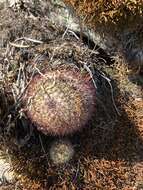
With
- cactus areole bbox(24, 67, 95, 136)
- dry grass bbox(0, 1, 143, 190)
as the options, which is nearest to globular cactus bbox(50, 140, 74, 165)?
dry grass bbox(0, 1, 143, 190)

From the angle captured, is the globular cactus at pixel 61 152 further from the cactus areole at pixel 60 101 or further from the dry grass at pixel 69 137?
the cactus areole at pixel 60 101

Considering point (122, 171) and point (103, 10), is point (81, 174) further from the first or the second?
point (103, 10)

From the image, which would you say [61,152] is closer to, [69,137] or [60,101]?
[69,137]

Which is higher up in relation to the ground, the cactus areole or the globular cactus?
the cactus areole

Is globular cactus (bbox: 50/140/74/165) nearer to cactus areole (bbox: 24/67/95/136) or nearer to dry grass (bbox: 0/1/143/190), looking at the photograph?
dry grass (bbox: 0/1/143/190)

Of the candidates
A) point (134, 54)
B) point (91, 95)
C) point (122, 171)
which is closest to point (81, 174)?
point (122, 171)

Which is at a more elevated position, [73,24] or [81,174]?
[73,24]

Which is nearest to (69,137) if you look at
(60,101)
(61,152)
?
(61,152)
